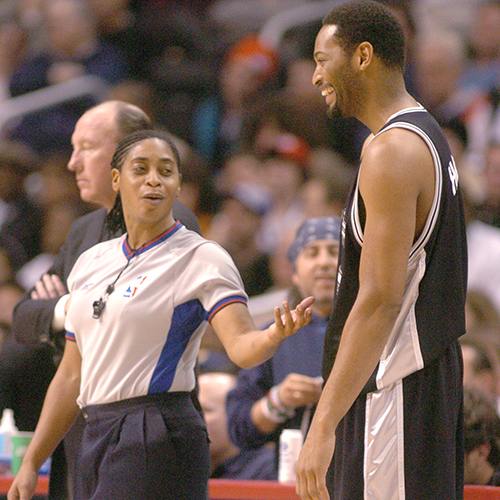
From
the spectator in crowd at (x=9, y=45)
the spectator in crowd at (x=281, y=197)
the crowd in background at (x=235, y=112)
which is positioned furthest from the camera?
the spectator in crowd at (x=9, y=45)

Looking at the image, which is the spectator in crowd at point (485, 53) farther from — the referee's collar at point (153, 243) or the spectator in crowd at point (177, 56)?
the referee's collar at point (153, 243)

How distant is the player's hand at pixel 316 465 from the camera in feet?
6.79

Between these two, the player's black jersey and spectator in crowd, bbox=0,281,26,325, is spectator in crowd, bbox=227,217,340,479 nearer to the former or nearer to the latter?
the player's black jersey

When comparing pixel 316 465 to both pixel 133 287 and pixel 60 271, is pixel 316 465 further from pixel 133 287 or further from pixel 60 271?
pixel 60 271

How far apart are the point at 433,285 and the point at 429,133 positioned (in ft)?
1.22

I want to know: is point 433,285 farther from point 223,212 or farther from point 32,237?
point 32,237

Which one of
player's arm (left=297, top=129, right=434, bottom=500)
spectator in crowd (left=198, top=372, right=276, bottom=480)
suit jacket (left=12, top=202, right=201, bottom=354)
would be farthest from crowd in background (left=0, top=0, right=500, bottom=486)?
player's arm (left=297, top=129, right=434, bottom=500)

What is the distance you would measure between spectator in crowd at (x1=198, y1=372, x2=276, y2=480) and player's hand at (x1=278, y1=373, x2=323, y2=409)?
951 millimetres

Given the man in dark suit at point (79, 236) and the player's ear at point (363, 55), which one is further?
the man in dark suit at point (79, 236)

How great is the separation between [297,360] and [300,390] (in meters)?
0.39

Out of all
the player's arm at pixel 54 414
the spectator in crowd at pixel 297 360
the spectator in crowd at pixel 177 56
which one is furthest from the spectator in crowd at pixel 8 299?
the player's arm at pixel 54 414

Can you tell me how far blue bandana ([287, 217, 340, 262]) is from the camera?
3.70 meters

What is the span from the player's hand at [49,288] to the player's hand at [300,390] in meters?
0.88

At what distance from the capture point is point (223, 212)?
6770 mm
